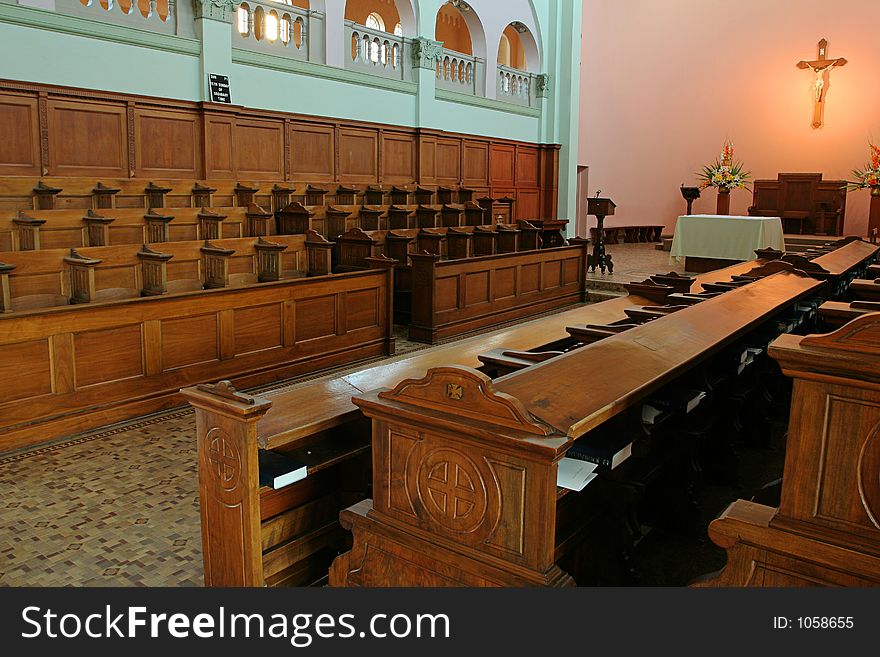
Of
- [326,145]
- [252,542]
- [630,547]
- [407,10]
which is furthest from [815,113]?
[252,542]

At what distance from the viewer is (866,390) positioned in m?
1.43

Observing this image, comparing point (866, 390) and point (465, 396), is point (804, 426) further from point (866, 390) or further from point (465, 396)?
point (465, 396)

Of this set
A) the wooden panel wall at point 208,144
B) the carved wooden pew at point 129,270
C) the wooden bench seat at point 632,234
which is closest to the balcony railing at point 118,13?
the wooden panel wall at point 208,144

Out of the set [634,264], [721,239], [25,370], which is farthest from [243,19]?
[721,239]

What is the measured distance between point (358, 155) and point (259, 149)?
158cm

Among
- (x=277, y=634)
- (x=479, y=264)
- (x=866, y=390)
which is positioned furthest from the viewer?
(x=479, y=264)

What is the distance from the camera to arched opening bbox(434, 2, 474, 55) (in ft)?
46.1

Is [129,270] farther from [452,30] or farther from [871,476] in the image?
[452,30]

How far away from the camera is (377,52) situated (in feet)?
32.0

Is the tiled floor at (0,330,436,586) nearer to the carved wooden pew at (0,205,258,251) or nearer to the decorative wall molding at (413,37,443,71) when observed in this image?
the carved wooden pew at (0,205,258,251)

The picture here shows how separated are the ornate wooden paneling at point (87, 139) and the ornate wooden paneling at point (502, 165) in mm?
6140

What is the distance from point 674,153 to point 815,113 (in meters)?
2.75

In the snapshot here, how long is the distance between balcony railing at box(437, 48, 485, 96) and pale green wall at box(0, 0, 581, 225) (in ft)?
0.76

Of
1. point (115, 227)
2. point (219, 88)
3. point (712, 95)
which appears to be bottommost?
point (115, 227)
